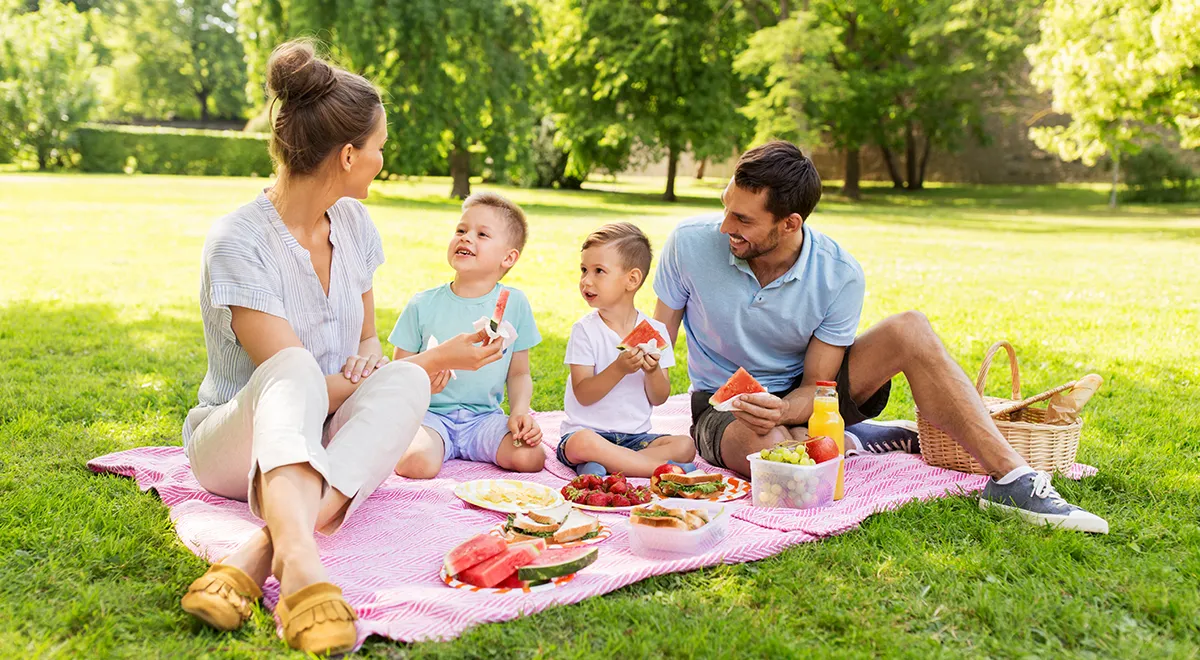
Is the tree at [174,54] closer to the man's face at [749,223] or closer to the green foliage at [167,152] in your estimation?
the green foliage at [167,152]

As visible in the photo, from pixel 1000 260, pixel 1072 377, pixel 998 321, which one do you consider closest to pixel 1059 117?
pixel 1000 260

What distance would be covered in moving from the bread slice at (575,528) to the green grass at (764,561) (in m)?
0.34

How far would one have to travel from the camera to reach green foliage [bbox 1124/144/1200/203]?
29.6 metres

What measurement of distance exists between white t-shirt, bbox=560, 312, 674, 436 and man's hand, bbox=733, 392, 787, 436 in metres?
0.51

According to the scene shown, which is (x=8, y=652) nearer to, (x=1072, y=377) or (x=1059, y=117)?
(x=1072, y=377)

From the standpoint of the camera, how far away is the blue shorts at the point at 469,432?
167 inches

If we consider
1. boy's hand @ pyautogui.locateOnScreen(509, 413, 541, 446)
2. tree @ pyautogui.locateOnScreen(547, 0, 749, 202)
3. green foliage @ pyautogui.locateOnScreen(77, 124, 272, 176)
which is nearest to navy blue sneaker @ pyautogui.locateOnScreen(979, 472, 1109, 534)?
boy's hand @ pyautogui.locateOnScreen(509, 413, 541, 446)

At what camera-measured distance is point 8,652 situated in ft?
7.99

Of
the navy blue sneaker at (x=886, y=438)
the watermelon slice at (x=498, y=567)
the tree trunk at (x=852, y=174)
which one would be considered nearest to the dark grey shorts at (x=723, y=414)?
the navy blue sneaker at (x=886, y=438)

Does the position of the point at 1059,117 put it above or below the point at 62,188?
above

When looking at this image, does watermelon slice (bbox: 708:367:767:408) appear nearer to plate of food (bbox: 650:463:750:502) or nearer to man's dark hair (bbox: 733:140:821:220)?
plate of food (bbox: 650:463:750:502)

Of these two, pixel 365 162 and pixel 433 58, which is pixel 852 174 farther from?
pixel 365 162

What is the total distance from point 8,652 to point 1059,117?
35405 millimetres

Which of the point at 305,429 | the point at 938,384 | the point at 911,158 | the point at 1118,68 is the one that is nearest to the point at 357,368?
the point at 305,429
